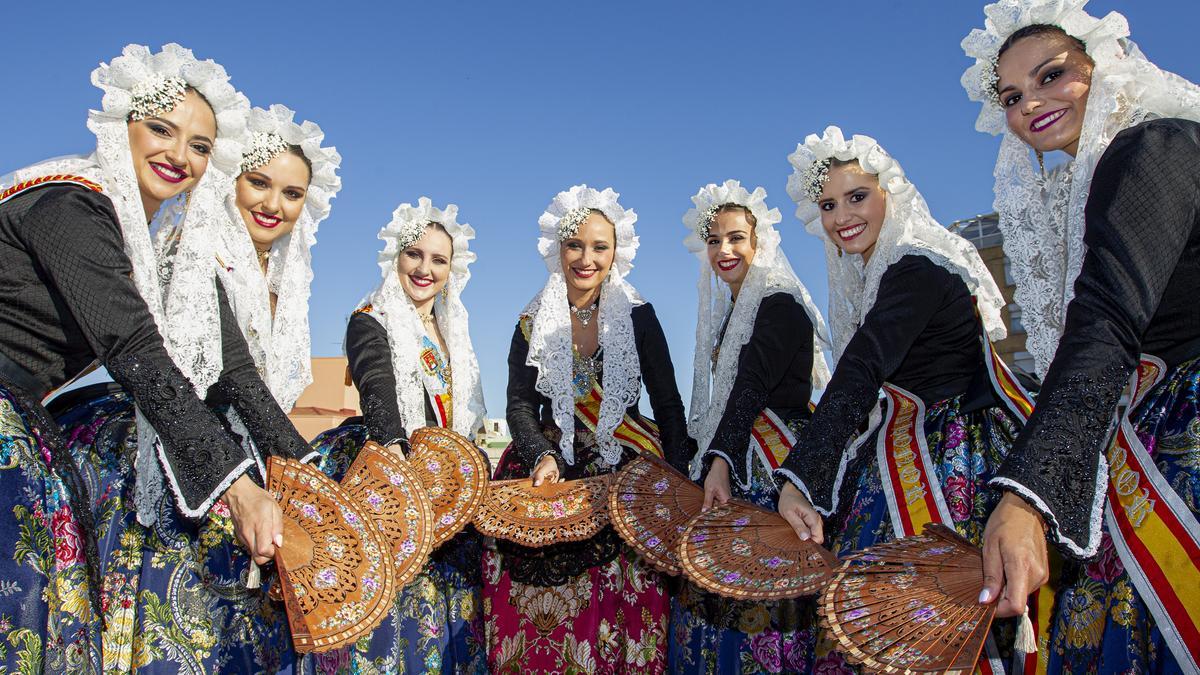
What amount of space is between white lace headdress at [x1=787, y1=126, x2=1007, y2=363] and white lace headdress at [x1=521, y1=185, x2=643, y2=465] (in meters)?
1.01

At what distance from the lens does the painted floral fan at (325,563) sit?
2314mm

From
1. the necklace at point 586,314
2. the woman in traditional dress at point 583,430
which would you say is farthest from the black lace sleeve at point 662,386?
the necklace at point 586,314

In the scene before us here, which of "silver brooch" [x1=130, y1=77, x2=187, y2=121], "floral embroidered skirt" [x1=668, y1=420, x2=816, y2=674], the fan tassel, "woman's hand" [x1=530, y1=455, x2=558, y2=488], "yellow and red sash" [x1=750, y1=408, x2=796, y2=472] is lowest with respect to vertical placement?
"floral embroidered skirt" [x1=668, y1=420, x2=816, y2=674]

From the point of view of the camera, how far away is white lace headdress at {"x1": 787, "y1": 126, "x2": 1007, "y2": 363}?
319 cm

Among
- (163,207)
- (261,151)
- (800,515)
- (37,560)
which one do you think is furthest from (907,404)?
(261,151)

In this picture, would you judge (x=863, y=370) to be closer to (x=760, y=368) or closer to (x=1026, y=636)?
(x=760, y=368)

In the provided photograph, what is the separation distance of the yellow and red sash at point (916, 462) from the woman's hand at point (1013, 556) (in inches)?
24.0

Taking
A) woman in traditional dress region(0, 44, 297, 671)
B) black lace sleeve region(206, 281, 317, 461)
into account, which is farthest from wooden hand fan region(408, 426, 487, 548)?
woman in traditional dress region(0, 44, 297, 671)

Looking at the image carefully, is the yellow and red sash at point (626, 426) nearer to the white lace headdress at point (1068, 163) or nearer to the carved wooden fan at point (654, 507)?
the carved wooden fan at point (654, 507)

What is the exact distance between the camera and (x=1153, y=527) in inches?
72.1

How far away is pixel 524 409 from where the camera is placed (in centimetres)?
426

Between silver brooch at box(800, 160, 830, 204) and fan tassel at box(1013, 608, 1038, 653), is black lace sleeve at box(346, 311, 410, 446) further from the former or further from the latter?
fan tassel at box(1013, 608, 1038, 653)

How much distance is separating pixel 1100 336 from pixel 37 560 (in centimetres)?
243

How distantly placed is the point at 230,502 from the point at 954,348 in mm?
2359
